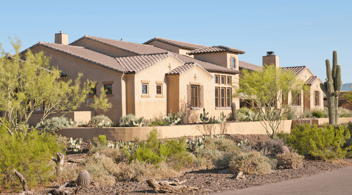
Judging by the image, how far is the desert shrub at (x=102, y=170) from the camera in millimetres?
10953

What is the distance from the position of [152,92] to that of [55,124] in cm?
701

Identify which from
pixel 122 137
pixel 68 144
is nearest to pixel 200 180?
pixel 122 137

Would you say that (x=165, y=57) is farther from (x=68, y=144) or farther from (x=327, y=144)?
(x=327, y=144)

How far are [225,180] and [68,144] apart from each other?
10.1 meters

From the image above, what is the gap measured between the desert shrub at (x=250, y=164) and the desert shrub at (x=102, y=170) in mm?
3862

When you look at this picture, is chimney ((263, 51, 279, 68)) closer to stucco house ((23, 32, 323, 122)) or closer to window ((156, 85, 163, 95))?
stucco house ((23, 32, 323, 122))

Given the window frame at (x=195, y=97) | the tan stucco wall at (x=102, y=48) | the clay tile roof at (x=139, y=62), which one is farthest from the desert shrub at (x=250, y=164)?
the tan stucco wall at (x=102, y=48)

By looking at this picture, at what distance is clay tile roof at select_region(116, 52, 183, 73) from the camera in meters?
23.6

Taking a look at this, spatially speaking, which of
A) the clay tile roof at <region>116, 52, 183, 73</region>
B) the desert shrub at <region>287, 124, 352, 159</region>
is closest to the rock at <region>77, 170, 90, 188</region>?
the desert shrub at <region>287, 124, 352, 159</region>

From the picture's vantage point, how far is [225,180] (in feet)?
36.7

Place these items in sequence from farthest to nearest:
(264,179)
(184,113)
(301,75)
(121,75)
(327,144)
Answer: (301,75)
(184,113)
(121,75)
(327,144)
(264,179)

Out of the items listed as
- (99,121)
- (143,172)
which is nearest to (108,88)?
(99,121)

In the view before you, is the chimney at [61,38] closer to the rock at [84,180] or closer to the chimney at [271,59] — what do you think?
the chimney at [271,59]

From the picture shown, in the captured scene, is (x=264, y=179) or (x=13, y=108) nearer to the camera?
(x=264, y=179)
